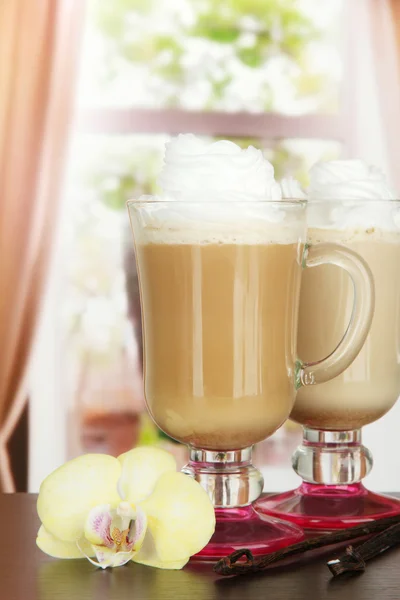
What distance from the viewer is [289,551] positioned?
0.72m

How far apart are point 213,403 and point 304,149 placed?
8.38 feet

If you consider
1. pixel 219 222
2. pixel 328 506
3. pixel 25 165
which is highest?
pixel 25 165

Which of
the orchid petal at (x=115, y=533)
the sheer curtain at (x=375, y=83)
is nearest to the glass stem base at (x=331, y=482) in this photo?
the orchid petal at (x=115, y=533)

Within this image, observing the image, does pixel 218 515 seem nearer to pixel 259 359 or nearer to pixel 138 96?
pixel 259 359

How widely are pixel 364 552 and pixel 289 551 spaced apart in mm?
63

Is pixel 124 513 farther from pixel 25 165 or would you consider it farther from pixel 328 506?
pixel 25 165

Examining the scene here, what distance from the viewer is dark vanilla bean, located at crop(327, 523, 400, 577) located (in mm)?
685

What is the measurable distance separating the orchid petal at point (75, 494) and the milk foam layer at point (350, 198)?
334 millimetres

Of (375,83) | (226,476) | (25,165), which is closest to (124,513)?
(226,476)

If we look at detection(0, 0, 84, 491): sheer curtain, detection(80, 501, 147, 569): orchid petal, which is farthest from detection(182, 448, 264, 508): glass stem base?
detection(0, 0, 84, 491): sheer curtain

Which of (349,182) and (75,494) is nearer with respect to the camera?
(75,494)

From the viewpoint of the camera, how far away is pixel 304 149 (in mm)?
3227

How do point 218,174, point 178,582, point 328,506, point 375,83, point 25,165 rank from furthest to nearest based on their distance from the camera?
point 375,83, point 25,165, point 328,506, point 218,174, point 178,582

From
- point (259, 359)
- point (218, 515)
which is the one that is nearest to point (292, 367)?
point (259, 359)
